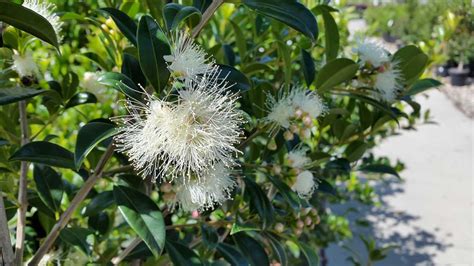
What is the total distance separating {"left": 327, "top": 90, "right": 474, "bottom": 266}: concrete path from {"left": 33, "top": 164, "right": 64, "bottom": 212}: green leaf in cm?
207

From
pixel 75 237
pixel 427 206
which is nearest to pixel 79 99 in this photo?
pixel 75 237

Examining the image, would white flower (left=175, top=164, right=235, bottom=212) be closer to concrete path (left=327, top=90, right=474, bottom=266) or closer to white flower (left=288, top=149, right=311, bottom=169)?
white flower (left=288, top=149, right=311, bottom=169)

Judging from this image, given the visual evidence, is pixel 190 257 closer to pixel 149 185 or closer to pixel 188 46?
pixel 149 185

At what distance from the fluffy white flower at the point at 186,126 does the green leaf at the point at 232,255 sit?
0.32 metres

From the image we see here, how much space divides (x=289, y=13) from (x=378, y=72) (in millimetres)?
297

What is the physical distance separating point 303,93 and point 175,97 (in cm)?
29

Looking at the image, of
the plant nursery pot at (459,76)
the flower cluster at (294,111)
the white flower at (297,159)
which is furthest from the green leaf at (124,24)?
the plant nursery pot at (459,76)

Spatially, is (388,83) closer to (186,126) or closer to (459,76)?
(186,126)

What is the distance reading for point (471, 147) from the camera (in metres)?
4.65

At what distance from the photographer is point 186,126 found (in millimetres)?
552

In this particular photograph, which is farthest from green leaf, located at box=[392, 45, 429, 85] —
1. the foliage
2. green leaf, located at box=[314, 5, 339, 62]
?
green leaf, located at box=[314, 5, 339, 62]

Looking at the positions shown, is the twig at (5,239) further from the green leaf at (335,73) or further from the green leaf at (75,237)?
the green leaf at (335,73)

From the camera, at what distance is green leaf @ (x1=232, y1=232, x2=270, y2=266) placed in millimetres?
837

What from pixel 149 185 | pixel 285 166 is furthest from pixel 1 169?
pixel 285 166
